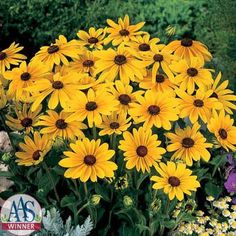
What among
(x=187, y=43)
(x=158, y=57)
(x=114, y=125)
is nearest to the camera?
(x=114, y=125)

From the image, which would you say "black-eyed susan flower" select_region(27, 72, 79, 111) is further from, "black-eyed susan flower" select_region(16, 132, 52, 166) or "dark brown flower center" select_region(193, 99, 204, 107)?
"dark brown flower center" select_region(193, 99, 204, 107)

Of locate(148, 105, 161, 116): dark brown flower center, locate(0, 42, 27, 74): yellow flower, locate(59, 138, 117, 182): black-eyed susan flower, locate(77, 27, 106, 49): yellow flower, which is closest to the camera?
locate(59, 138, 117, 182): black-eyed susan flower

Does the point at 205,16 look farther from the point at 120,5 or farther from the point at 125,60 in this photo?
the point at 125,60

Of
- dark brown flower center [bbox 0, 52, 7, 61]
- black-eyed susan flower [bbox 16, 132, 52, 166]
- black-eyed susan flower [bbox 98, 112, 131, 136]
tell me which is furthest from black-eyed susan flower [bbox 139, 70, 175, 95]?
dark brown flower center [bbox 0, 52, 7, 61]

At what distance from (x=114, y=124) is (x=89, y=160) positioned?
6.2 inches

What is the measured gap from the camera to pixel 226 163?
212 centimetres

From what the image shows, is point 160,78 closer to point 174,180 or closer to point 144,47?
point 144,47

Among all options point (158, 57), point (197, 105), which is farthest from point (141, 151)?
point (158, 57)

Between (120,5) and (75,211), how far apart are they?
2.34 m

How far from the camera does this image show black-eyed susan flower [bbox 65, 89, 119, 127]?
1.54 metres

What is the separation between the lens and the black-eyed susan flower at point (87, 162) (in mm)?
1475

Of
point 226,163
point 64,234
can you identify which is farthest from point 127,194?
point 226,163

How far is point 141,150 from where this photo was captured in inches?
60.3

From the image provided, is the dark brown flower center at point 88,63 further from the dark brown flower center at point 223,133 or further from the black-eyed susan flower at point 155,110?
the dark brown flower center at point 223,133
